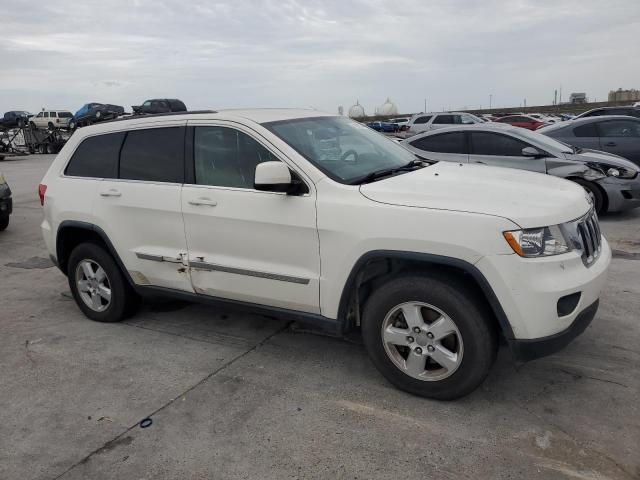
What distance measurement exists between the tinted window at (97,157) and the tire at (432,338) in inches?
102

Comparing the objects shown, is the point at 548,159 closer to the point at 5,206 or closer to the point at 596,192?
the point at 596,192

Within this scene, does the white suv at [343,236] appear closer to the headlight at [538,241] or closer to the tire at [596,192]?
the headlight at [538,241]

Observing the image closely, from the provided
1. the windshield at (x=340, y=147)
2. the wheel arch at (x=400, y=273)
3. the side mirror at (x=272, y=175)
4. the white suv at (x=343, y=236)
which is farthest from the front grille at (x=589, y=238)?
the side mirror at (x=272, y=175)

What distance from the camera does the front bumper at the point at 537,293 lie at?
114 inches

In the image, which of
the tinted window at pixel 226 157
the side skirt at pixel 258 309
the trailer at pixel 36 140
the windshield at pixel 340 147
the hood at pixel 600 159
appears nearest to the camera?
the side skirt at pixel 258 309

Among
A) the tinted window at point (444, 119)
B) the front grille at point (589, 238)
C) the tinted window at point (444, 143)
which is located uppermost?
the tinted window at point (444, 119)

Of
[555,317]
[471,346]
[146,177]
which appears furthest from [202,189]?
[555,317]

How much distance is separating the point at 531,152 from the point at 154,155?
570 cm

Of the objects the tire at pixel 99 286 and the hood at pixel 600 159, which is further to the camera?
the hood at pixel 600 159

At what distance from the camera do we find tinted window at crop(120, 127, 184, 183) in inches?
164

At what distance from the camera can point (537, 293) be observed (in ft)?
9.49

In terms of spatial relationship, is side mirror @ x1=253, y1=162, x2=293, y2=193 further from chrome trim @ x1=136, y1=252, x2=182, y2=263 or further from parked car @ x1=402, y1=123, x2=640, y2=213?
parked car @ x1=402, y1=123, x2=640, y2=213

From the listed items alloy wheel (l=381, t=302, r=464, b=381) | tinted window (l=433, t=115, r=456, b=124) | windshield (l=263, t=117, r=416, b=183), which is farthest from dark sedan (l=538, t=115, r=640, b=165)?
tinted window (l=433, t=115, r=456, b=124)

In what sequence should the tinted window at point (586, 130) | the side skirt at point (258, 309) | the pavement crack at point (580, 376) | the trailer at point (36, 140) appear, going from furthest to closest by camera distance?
the trailer at point (36, 140)
the tinted window at point (586, 130)
the side skirt at point (258, 309)
the pavement crack at point (580, 376)
